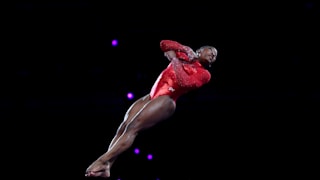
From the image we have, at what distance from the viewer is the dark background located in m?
4.95

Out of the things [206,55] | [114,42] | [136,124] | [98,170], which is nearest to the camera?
[98,170]

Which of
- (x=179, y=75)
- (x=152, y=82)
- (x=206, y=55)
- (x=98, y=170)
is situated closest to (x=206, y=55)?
(x=206, y=55)

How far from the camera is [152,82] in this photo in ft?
16.5

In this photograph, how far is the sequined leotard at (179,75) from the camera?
3.73 m

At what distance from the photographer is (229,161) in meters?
4.99

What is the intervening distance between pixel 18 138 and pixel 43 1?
50.5 inches

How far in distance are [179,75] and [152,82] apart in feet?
4.34

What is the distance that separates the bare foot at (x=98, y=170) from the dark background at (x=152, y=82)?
1.37 meters


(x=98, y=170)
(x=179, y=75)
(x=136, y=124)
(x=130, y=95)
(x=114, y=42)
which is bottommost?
(x=98, y=170)

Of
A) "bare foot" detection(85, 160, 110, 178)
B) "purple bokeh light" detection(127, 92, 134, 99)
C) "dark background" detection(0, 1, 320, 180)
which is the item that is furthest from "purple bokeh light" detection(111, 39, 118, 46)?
"bare foot" detection(85, 160, 110, 178)

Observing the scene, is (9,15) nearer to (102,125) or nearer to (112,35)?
(112,35)

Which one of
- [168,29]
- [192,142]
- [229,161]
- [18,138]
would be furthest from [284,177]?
[18,138]

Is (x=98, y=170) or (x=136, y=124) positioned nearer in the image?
(x=98, y=170)

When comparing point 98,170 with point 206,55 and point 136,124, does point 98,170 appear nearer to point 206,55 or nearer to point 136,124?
point 136,124
